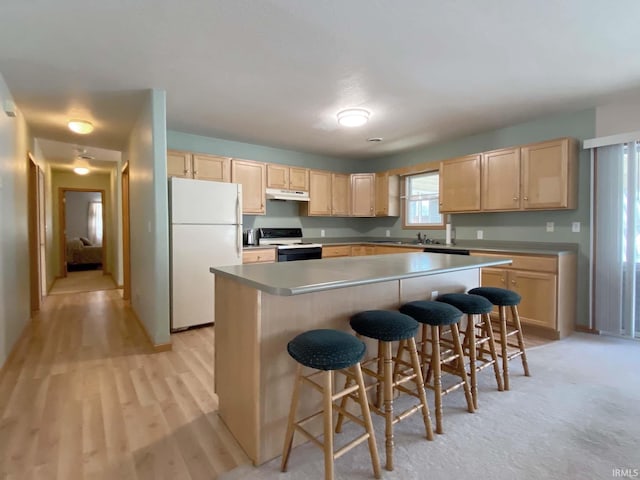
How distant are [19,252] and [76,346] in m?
1.17

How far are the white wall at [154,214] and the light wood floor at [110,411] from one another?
0.31 metres

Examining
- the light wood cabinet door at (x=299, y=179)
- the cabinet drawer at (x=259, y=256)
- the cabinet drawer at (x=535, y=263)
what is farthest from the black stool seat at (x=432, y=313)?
the light wood cabinet door at (x=299, y=179)

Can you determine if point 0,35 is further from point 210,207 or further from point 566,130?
point 566,130

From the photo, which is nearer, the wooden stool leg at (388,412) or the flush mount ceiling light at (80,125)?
the wooden stool leg at (388,412)

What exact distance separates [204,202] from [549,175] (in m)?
3.76

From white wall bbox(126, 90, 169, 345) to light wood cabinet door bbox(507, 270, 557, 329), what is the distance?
11.7ft

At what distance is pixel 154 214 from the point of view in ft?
10.0

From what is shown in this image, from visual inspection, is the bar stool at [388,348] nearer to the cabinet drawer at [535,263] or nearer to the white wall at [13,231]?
the cabinet drawer at [535,263]

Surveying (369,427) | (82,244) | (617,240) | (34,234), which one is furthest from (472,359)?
(82,244)

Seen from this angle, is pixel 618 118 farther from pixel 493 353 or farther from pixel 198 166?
pixel 198 166

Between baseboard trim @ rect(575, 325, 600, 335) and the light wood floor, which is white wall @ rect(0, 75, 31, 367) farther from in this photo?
baseboard trim @ rect(575, 325, 600, 335)

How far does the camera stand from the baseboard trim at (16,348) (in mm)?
2578

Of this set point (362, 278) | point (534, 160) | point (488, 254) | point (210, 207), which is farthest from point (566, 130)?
point (210, 207)

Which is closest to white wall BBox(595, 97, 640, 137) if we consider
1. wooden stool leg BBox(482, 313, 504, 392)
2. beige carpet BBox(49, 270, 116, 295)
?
wooden stool leg BBox(482, 313, 504, 392)
